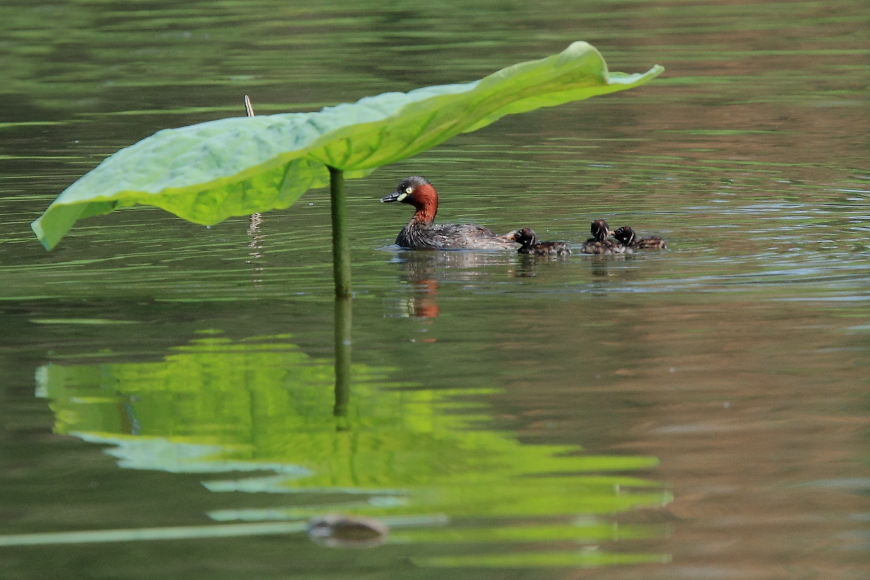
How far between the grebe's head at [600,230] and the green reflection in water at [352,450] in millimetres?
3716

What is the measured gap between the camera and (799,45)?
21656mm

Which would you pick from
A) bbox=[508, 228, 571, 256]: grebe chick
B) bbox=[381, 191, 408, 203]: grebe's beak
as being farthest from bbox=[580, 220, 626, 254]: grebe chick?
bbox=[381, 191, 408, 203]: grebe's beak

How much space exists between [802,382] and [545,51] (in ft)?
49.4

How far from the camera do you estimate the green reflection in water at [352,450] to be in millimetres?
3857

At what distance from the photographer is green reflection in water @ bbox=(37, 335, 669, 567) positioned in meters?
3.86

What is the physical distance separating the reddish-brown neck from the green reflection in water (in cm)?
493

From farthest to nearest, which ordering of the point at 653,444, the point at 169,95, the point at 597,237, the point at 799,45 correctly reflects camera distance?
the point at 799,45 < the point at 169,95 < the point at 597,237 < the point at 653,444

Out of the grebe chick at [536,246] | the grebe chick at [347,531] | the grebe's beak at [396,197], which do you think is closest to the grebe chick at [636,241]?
the grebe chick at [536,246]

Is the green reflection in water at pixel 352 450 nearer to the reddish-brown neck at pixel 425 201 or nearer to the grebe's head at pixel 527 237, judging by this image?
the grebe's head at pixel 527 237

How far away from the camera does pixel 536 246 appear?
29.9 ft

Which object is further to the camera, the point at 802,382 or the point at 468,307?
the point at 468,307

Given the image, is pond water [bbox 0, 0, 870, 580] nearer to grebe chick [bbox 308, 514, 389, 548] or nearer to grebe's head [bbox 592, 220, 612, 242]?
grebe chick [bbox 308, 514, 389, 548]

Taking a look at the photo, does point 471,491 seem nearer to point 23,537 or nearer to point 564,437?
point 564,437

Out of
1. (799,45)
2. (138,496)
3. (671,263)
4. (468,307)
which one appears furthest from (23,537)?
(799,45)
